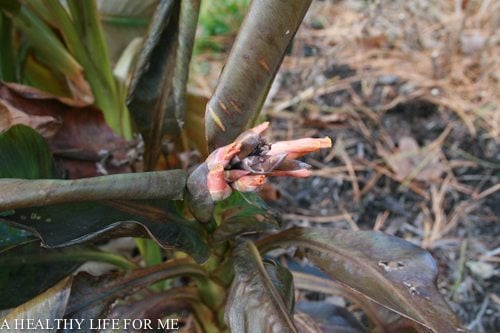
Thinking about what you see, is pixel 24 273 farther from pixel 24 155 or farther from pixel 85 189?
pixel 85 189

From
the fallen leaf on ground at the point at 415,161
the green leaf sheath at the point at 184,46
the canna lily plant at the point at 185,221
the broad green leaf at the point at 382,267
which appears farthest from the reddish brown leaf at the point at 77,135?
the fallen leaf on ground at the point at 415,161

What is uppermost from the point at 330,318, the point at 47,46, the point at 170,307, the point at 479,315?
the point at 47,46

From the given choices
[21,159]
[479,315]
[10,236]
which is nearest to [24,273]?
[10,236]

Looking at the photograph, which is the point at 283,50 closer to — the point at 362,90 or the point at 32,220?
the point at 32,220

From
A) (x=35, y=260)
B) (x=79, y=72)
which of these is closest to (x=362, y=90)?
(x=79, y=72)

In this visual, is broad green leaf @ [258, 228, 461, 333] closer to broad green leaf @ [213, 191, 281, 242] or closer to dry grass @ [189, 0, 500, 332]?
broad green leaf @ [213, 191, 281, 242]

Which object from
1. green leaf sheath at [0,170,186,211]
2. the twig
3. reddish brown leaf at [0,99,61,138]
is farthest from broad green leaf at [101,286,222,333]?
the twig
